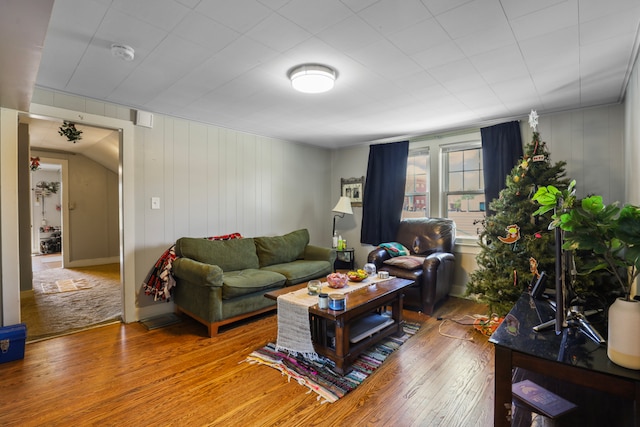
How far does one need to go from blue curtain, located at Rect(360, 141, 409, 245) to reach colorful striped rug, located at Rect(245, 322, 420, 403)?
7.09 feet

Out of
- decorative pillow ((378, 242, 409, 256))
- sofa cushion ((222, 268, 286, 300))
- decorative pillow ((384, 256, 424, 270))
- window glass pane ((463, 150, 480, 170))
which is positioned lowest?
sofa cushion ((222, 268, 286, 300))

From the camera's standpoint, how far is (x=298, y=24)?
5.72ft

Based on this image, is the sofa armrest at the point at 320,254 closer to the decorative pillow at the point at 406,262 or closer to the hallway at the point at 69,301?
the decorative pillow at the point at 406,262

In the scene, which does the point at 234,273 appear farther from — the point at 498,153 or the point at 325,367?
the point at 498,153


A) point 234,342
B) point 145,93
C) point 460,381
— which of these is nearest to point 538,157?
point 460,381

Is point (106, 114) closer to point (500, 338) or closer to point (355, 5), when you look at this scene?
point (355, 5)

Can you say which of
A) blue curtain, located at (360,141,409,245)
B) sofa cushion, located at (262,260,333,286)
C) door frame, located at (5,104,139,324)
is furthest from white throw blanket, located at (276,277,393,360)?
blue curtain, located at (360,141,409,245)

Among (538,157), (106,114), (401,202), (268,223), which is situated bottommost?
(268,223)

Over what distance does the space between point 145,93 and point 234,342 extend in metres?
2.42

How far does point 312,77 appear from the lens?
89.4 inches

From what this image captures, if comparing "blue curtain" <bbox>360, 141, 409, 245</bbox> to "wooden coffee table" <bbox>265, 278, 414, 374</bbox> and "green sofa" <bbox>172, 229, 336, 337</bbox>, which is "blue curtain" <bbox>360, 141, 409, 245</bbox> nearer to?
"green sofa" <bbox>172, 229, 336, 337</bbox>

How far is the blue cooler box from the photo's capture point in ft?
7.55

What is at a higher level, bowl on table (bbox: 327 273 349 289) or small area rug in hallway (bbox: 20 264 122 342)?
bowl on table (bbox: 327 273 349 289)

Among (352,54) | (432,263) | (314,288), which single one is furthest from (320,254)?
(352,54)
